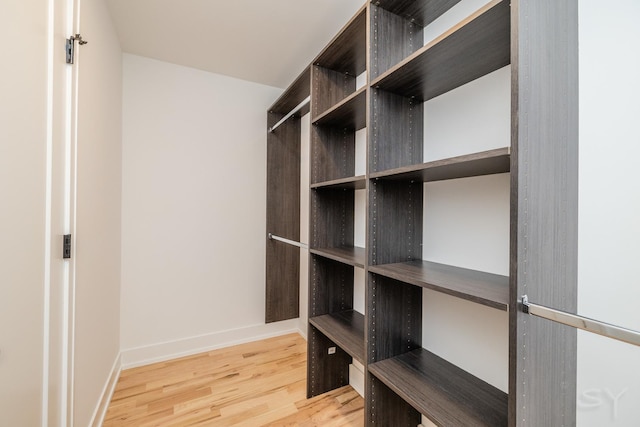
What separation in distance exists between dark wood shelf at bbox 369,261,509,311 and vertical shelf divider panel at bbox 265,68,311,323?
164 cm

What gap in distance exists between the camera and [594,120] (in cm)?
85

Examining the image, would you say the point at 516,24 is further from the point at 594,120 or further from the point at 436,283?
the point at 436,283

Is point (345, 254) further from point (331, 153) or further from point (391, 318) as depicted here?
point (331, 153)

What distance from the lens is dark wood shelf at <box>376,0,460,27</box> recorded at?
4.10ft

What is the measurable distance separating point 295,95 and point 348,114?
2.85 ft

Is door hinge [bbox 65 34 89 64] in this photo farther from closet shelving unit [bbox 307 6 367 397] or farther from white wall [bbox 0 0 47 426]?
closet shelving unit [bbox 307 6 367 397]

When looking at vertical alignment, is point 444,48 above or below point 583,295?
above

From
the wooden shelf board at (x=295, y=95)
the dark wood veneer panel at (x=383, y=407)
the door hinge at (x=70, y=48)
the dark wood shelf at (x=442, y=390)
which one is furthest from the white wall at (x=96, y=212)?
the dark wood shelf at (x=442, y=390)

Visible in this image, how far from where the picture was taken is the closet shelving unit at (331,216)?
1.79 m

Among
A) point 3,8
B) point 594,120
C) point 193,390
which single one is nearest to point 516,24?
point 594,120

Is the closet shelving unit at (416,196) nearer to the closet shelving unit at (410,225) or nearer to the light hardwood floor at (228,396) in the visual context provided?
the closet shelving unit at (410,225)

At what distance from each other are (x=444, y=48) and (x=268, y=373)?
2329 mm

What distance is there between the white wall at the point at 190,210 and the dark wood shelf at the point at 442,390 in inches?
69.4

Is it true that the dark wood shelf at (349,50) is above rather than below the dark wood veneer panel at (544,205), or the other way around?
above
